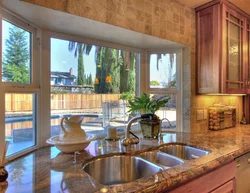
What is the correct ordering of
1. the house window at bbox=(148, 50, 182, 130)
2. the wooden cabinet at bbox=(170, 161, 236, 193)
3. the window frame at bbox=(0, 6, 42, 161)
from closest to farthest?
the wooden cabinet at bbox=(170, 161, 236, 193) → the window frame at bbox=(0, 6, 42, 161) → the house window at bbox=(148, 50, 182, 130)

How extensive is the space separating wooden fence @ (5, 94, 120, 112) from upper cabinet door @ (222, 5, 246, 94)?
112 cm

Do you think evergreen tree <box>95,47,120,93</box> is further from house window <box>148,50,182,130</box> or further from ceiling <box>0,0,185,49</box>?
house window <box>148,50,182,130</box>

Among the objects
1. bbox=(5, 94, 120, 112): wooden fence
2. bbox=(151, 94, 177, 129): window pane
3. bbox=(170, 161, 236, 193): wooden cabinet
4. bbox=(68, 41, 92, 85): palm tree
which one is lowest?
bbox=(170, 161, 236, 193): wooden cabinet

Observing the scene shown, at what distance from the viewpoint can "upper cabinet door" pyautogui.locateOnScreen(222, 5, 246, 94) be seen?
2.04m

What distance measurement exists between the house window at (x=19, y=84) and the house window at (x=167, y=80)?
4.01 feet

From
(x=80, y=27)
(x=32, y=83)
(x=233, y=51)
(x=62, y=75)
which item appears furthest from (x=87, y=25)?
(x=233, y=51)

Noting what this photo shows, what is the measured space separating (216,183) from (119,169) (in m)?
0.64

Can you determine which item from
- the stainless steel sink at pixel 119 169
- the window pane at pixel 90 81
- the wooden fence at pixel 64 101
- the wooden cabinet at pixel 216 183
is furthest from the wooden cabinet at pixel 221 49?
the stainless steel sink at pixel 119 169

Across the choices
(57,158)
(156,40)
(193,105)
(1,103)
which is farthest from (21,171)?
(193,105)

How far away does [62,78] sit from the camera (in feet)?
5.66

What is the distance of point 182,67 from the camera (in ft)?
7.21

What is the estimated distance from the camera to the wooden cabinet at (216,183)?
1170mm

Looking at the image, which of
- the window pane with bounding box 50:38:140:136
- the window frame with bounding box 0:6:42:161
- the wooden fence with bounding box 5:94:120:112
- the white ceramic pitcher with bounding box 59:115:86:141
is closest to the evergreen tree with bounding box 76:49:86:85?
the window pane with bounding box 50:38:140:136

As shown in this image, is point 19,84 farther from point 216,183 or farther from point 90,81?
point 216,183
